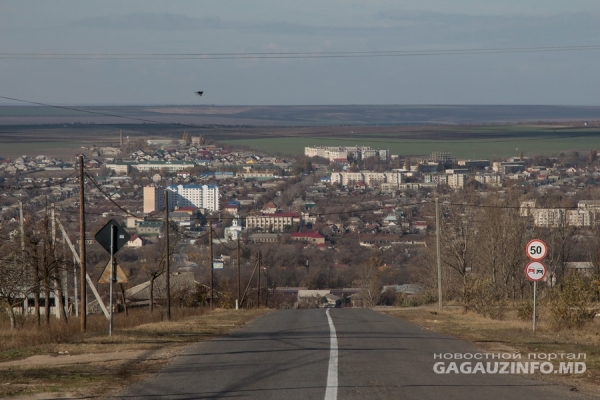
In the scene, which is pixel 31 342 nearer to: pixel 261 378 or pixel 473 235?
pixel 261 378

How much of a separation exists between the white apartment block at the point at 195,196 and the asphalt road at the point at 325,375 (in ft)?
329

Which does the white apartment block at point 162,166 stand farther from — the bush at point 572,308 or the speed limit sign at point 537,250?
the speed limit sign at point 537,250

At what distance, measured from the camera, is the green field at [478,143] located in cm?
17738

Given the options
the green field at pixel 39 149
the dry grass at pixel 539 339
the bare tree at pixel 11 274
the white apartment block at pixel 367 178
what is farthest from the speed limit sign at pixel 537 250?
the white apartment block at pixel 367 178

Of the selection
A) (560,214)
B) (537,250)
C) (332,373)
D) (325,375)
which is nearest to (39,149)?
(560,214)

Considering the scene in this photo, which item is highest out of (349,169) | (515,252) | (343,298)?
(349,169)

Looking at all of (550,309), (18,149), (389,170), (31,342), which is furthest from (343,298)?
(389,170)

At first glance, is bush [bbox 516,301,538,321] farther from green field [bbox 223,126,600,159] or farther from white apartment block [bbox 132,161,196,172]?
green field [bbox 223,126,600,159]

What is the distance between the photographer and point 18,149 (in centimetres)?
11994

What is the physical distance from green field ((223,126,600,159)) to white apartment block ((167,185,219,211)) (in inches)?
2323

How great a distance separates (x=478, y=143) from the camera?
188 meters

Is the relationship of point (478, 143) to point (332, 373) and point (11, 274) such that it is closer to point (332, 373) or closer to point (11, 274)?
point (11, 274)

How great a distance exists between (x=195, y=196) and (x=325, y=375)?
373ft

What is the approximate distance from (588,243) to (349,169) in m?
112
